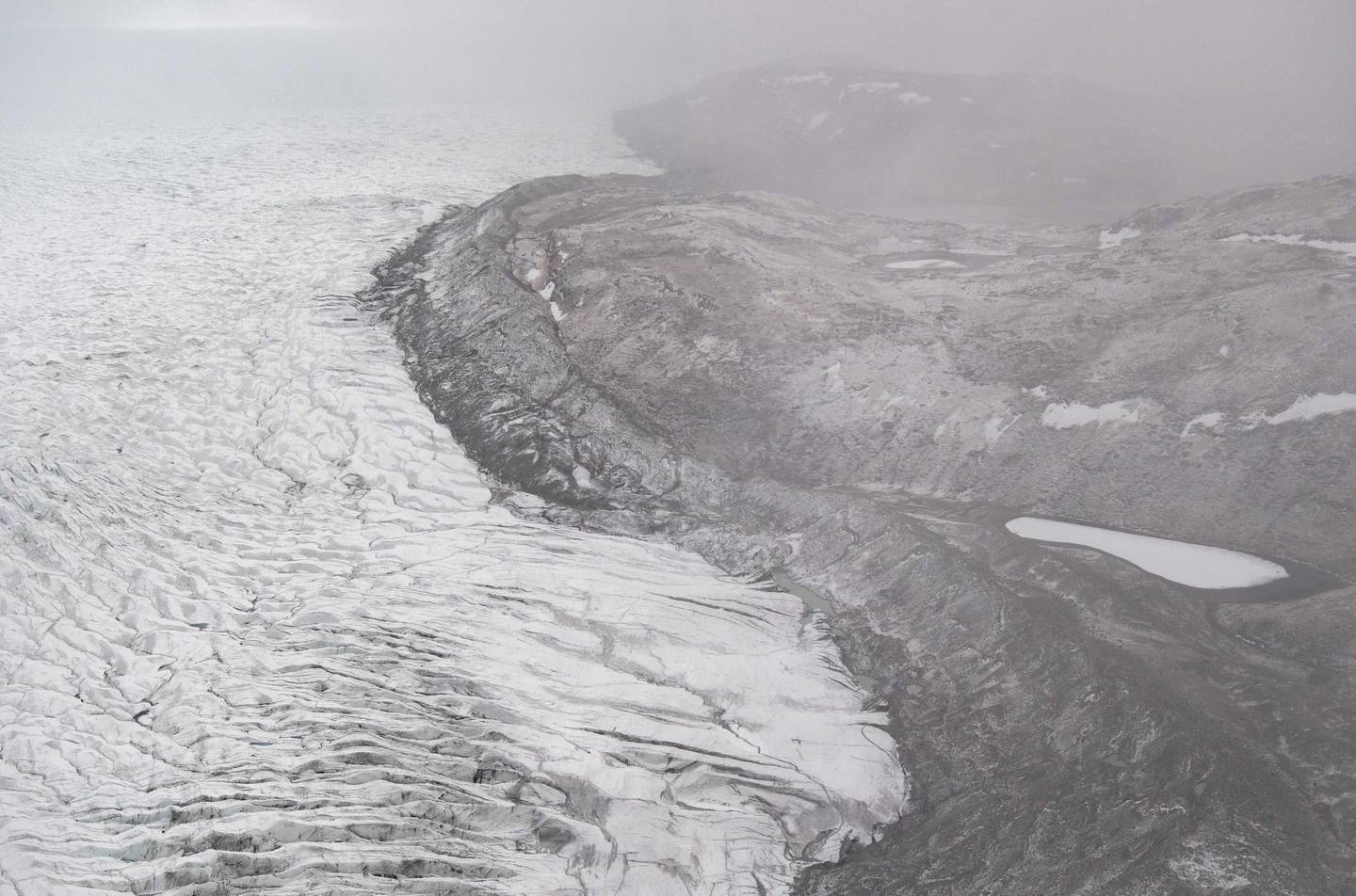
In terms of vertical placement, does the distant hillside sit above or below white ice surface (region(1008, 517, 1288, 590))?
above

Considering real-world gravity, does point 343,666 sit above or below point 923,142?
below

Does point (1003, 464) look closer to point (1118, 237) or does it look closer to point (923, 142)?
point (1118, 237)

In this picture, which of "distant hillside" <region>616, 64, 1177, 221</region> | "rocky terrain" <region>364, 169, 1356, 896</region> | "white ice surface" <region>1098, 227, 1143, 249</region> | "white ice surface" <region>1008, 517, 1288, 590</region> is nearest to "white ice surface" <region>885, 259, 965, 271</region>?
"rocky terrain" <region>364, 169, 1356, 896</region>

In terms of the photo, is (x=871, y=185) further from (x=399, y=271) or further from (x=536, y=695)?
(x=536, y=695)

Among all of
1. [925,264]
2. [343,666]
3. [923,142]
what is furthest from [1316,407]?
[923,142]

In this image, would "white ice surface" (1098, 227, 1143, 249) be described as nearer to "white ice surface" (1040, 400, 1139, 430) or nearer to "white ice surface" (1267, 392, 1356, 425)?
"white ice surface" (1040, 400, 1139, 430)

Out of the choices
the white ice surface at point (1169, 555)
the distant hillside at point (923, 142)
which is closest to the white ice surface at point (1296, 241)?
the white ice surface at point (1169, 555)
